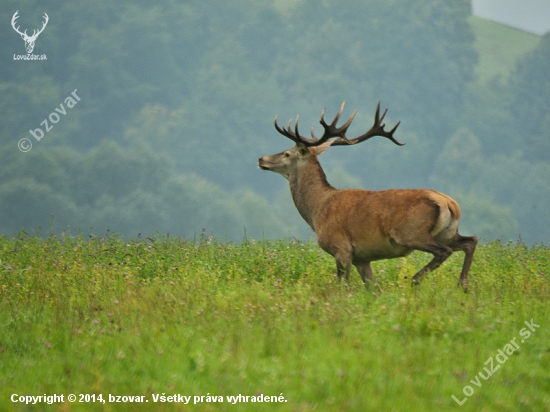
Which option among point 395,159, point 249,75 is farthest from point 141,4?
point 395,159

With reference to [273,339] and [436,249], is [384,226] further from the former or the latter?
[273,339]

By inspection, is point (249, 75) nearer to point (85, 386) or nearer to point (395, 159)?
point (395, 159)

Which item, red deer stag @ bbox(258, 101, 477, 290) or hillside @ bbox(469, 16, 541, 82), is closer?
red deer stag @ bbox(258, 101, 477, 290)

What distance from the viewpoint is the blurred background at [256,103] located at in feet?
235

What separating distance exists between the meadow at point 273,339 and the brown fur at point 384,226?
34 centimetres

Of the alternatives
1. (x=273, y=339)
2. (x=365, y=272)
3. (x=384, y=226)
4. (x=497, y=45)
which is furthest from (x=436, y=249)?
(x=497, y=45)

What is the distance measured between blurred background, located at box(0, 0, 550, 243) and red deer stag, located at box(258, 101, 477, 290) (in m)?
57.2

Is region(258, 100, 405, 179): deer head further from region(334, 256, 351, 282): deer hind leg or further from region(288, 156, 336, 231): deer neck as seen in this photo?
region(334, 256, 351, 282): deer hind leg

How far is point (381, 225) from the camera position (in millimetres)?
8461

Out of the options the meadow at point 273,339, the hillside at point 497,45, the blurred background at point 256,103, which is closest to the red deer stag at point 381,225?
the meadow at point 273,339

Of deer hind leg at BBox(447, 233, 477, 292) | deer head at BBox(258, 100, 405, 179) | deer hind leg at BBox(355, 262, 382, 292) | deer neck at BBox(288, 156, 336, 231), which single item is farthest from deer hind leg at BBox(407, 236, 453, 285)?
deer head at BBox(258, 100, 405, 179)

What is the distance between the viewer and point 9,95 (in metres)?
92.1

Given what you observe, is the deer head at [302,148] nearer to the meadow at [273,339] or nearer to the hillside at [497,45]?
the meadow at [273,339]

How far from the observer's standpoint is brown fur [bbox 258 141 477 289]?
821 cm
